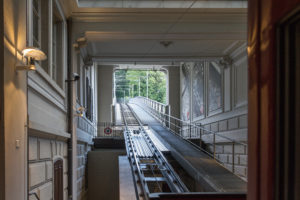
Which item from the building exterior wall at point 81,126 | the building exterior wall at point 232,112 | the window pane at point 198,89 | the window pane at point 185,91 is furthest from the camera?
the window pane at point 185,91

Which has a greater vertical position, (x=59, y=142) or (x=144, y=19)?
(x=144, y=19)

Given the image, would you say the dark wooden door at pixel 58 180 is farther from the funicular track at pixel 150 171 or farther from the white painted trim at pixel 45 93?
the funicular track at pixel 150 171

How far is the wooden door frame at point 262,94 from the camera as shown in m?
2.35

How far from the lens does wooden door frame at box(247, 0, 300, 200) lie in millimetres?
2350

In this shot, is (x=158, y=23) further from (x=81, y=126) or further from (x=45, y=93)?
(x=81, y=126)

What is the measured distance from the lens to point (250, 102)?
8.98 feet

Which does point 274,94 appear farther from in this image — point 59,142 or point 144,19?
point 144,19

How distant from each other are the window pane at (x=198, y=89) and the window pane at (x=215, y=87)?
1.37 meters

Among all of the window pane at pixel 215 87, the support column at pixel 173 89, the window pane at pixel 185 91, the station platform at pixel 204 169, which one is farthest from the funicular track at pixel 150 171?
the support column at pixel 173 89

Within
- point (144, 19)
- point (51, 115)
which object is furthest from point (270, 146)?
point (144, 19)

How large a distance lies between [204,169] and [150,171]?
5.50 ft

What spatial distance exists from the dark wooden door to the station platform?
10.8ft

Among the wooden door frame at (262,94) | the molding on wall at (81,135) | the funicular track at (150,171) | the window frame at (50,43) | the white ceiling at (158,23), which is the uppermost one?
the white ceiling at (158,23)

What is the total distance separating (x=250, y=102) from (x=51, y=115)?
4935mm
